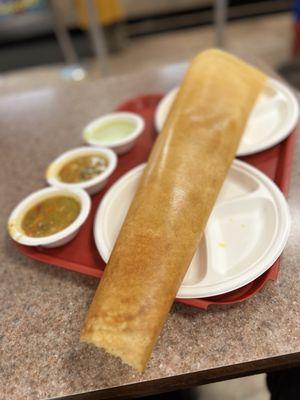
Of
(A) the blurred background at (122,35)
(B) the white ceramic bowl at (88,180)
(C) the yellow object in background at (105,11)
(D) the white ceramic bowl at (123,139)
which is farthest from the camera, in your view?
(A) the blurred background at (122,35)

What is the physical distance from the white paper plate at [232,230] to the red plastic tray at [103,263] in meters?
0.04

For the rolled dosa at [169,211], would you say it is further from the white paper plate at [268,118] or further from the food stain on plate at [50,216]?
the food stain on plate at [50,216]

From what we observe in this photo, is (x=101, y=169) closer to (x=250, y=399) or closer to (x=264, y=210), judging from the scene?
(x=264, y=210)

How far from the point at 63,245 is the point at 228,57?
3.48 feet

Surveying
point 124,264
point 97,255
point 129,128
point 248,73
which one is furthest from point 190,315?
point 248,73

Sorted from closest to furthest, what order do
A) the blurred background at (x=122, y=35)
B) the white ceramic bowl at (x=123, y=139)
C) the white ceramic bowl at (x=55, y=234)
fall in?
the white ceramic bowl at (x=55, y=234)
the white ceramic bowl at (x=123, y=139)
the blurred background at (x=122, y=35)

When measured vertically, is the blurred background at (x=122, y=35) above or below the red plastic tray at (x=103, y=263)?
below

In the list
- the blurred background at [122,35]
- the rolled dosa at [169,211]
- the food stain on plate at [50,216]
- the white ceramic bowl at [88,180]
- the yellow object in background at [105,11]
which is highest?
the rolled dosa at [169,211]

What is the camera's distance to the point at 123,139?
141 cm

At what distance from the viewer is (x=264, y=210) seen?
1.06 m

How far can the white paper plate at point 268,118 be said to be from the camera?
131cm

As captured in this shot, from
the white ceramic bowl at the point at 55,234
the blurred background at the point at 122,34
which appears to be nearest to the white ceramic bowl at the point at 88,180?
the white ceramic bowl at the point at 55,234

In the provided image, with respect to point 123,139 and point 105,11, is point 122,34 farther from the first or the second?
point 123,139

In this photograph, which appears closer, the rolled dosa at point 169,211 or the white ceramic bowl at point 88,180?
the rolled dosa at point 169,211
